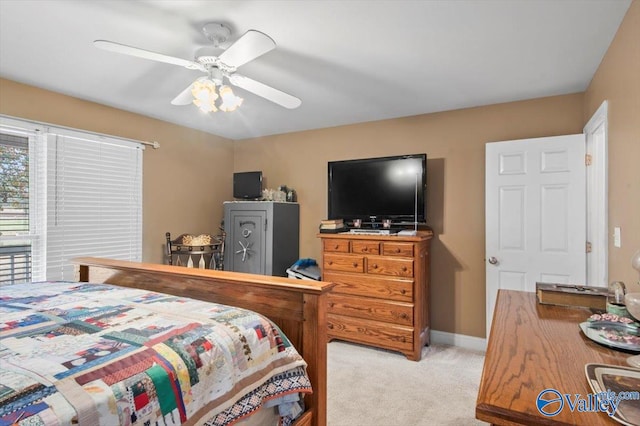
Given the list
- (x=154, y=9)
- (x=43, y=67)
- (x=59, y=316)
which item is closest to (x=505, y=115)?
(x=154, y=9)

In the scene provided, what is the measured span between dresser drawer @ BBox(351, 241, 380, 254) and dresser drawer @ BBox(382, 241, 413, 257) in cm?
7

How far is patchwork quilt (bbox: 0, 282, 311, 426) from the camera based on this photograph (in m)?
0.89

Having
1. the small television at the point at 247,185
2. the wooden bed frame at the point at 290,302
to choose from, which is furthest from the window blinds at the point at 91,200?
the wooden bed frame at the point at 290,302

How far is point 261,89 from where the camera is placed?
219cm

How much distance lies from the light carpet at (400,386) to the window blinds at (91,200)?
2.43m

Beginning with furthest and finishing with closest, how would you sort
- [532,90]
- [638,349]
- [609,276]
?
1. [532,90]
2. [609,276]
3. [638,349]

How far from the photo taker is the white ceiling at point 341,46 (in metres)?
1.79

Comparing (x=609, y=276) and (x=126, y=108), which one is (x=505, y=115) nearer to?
(x=609, y=276)

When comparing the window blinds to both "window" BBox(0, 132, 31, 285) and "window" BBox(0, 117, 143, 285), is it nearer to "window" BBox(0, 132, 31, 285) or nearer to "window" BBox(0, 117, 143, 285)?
"window" BBox(0, 117, 143, 285)

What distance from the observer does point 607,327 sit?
46.6 inches

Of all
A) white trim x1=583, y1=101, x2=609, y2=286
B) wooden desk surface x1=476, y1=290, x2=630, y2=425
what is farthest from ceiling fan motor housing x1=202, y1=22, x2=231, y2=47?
white trim x1=583, y1=101, x2=609, y2=286

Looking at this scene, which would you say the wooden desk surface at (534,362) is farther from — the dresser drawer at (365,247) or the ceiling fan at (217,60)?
the dresser drawer at (365,247)

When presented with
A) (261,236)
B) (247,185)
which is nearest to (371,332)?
(261,236)

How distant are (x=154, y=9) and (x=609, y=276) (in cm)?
309
